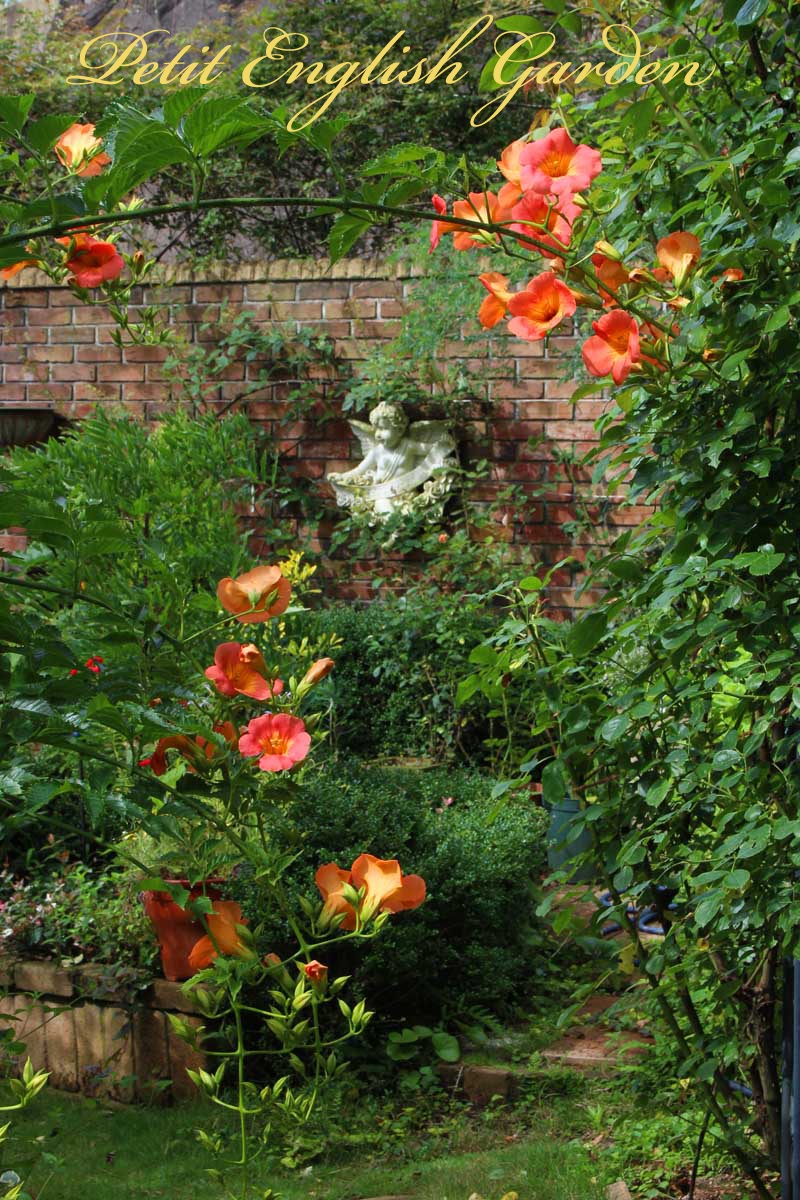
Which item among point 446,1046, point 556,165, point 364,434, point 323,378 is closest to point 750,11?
point 556,165

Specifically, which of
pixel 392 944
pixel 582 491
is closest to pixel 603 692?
pixel 392 944

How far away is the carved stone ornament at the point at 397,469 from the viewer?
16.2ft

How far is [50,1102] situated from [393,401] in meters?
3.10

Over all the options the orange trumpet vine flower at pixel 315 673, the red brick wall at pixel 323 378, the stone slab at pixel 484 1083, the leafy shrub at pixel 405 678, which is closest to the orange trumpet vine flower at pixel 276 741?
the orange trumpet vine flower at pixel 315 673

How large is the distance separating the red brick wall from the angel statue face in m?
0.22

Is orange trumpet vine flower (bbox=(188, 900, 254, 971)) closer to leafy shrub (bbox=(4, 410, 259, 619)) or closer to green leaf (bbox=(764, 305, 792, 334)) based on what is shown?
green leaf (bbox=(764, 305, 792, 334))

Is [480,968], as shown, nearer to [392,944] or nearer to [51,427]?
[392,944]

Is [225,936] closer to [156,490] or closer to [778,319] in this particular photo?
[778,319]

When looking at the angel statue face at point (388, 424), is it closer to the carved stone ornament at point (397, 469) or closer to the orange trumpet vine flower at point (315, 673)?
the carved stone ornament at point (397, 469)

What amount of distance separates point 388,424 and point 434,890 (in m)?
2.57

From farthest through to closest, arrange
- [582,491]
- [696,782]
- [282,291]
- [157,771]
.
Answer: [282,291] → [582,491] → [696,782] → [157,771]

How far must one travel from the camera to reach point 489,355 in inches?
193

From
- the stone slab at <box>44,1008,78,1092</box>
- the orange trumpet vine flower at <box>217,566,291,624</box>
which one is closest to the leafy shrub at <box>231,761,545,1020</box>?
the stone slab at <box>44,1008,78,1092</box>

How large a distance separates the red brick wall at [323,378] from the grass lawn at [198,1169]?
108 inches
